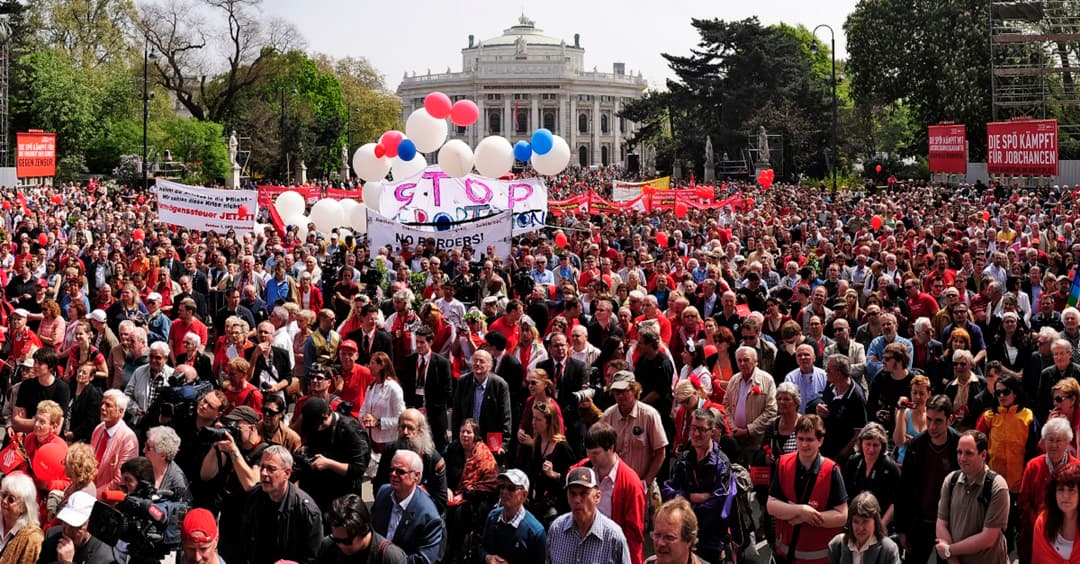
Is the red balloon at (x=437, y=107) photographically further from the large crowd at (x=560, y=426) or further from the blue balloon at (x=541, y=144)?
the large crowd at (x=560, y=426)

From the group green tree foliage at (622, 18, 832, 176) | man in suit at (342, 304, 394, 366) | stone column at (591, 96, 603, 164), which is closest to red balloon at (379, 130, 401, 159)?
man in suit at (342, 304, 394, 366)

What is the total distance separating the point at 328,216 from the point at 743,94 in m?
53.0

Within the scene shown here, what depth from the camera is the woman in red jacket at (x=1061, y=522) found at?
600 centimetres

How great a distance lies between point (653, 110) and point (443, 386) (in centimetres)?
7015

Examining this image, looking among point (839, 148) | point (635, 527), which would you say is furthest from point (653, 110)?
point (635, 527)

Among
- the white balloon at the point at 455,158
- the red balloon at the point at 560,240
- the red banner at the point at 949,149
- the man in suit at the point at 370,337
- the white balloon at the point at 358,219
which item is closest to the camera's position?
the man in suit at the point at 370,337

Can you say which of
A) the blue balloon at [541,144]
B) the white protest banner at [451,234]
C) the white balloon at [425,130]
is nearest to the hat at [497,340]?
the white protest banner at [451,234]

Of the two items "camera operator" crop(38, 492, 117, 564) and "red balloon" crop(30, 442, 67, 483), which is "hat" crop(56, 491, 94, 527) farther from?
→ "red balloon" crop(30, 442, 67, 483)

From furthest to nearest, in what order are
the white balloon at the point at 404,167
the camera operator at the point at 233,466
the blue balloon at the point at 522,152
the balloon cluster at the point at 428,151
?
1. the blue balloon at the point at 522,152
2. the white balloon at the point at 404,167
3. the balloon cluster at the point at 428,151
4. the camera operator at the point at 233,466

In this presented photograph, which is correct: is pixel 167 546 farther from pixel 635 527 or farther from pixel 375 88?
pixel 375 88

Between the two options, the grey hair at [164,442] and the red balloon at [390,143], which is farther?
the red balloon at [390,143]

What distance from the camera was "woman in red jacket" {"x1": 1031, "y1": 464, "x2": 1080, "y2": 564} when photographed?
19.7 feet

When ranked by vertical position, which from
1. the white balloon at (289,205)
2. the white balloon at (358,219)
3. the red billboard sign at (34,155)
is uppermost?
the red billboard sign at (34,155)

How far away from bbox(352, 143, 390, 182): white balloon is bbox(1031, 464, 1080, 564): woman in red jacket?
746 inches
